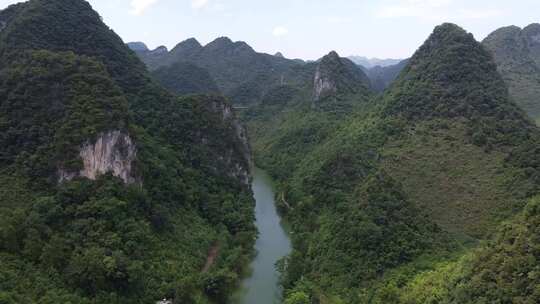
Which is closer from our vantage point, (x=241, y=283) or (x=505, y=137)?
(x=241, y=283)

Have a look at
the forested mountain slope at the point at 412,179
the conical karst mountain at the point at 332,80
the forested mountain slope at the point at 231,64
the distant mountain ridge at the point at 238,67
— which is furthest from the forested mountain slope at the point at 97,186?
the forested mountain slope at the point at 231,64

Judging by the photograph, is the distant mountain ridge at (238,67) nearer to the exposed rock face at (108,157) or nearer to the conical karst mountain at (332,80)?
the conical karst mountain at (332,80)

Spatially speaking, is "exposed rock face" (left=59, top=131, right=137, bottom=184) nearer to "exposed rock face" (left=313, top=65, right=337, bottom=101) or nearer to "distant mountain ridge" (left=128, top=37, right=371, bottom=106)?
"exposed rock face" (left=313, top=65, right=337, bottom=101)

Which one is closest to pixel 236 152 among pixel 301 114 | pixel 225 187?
pixel 225 187

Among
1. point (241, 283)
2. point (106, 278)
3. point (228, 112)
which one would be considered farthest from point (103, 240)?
point (228, 112)

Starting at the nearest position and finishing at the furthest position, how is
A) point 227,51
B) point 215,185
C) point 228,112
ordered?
1. point 215,185
2. point 228,112
3. point 227,51

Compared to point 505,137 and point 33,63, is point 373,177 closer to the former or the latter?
point 505,137
